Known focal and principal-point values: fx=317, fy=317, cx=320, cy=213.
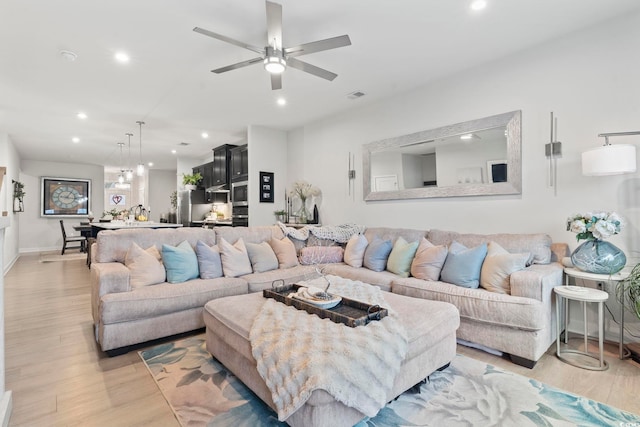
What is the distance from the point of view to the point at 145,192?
1100cm

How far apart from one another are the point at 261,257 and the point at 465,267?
6.99 ft

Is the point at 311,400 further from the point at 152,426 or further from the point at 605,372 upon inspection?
the point at 605,372

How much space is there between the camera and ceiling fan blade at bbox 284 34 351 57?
2372mm

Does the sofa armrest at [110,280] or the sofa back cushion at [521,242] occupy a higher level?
the sofa back cushion at [521,242]

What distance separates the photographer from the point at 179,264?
10.1 ft

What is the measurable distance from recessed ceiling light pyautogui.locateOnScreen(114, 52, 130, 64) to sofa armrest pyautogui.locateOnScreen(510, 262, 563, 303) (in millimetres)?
4178

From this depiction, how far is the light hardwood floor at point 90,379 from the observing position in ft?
5.95

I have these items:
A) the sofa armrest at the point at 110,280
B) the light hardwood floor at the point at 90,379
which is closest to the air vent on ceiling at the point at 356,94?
the light hardwood floor at the point at 90,379

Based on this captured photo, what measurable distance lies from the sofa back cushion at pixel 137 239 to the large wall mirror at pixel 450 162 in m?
2.47

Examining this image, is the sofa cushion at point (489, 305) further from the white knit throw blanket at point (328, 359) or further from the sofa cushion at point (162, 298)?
the sofa cushion at point (162, 298)

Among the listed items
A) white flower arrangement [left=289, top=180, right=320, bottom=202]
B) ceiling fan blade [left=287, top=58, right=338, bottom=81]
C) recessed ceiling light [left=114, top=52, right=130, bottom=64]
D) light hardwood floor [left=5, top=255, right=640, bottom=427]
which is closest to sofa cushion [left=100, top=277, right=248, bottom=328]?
light hardwood floor [left=5, top=255, right=640, bottom=427]

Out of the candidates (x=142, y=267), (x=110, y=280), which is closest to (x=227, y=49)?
(x=142, y=267)

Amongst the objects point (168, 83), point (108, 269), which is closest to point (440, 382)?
point (108, 269)

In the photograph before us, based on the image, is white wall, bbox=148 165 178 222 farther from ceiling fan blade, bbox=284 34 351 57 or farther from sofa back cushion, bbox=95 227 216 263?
ceiling fan blade, bbox=284 34 351 57
